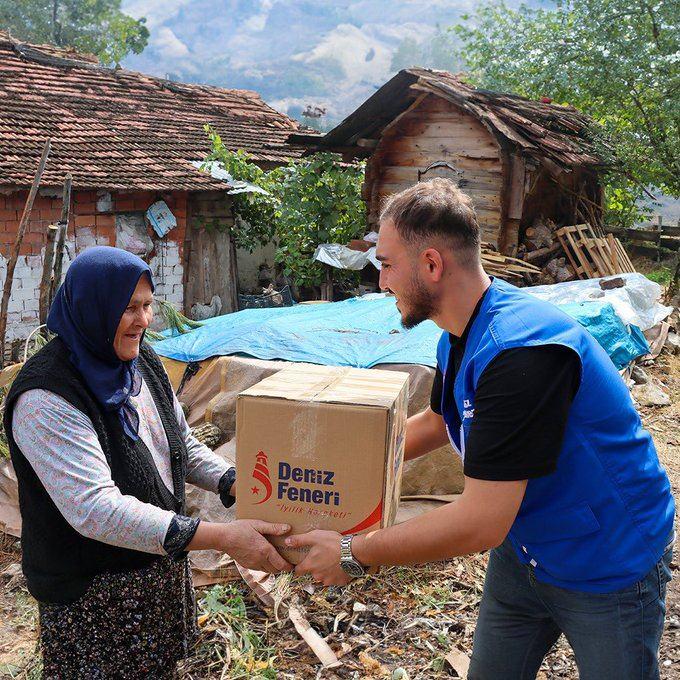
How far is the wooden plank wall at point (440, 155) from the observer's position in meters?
10.8

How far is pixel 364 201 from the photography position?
12383 mm

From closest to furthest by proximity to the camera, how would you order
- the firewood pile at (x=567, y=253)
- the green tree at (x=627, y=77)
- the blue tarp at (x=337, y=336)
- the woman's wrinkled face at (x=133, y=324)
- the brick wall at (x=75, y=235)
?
the woman's wrinkled face at (x=133, y=324), the blue tarp at (x=337, y=336), the brick wall at (x=75, y=235), the firewood pile at (x=567, y=253), the green tree at (x=627, y=77)

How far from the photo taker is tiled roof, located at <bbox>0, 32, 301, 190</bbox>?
35.8 ft

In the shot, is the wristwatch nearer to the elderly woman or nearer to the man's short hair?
the elderly woman

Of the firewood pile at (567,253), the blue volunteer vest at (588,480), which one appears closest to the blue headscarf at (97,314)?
the blue volunteer vest at (588,480)

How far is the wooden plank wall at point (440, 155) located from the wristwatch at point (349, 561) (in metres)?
9.04

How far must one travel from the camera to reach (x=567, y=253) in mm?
11266

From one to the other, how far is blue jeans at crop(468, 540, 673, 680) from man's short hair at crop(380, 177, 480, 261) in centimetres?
105

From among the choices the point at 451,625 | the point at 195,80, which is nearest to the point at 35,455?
the point at 451,625

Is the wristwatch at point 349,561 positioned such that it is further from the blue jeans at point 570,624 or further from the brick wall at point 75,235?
the brick wall at point 75,235

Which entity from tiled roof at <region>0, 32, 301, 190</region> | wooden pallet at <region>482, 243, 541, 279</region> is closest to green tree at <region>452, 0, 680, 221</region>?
wooden pallet at <region>482, 243, 541, 279</region>

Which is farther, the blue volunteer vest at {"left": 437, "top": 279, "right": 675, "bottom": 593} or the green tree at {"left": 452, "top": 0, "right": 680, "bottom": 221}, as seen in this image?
the green tree at {"left": 452, "top": 0, "right": 680, "bottom": 221}

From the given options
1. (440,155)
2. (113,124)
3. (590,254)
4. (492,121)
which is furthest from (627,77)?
(113,124)

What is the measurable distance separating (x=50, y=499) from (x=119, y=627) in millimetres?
537
